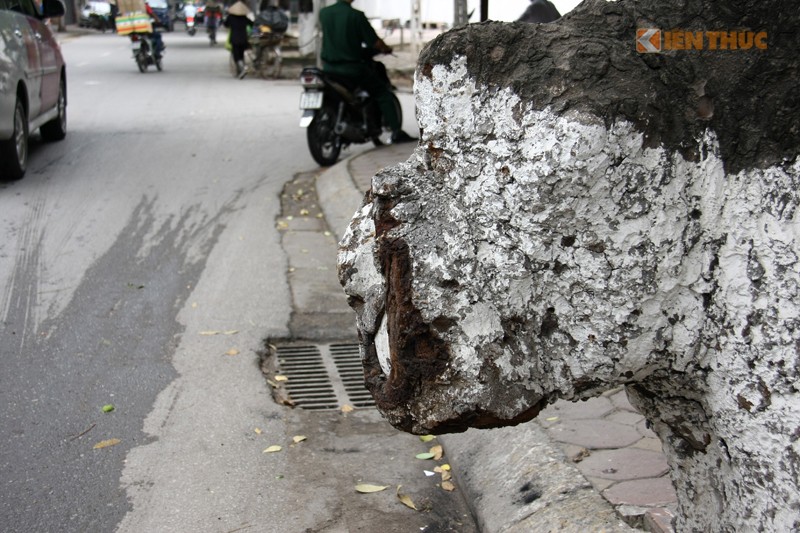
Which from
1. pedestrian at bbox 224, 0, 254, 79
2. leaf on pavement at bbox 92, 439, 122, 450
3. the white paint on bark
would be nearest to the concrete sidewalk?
the white paint on bark

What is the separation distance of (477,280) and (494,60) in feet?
1.40

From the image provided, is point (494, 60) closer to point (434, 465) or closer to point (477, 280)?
point (477, 280)

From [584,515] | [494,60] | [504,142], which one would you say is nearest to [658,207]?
[504,142]

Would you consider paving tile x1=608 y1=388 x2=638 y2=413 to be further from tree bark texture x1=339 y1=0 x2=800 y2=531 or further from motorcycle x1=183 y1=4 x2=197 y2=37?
motorcycle x1=183 y1=4 x2=197 y2=37

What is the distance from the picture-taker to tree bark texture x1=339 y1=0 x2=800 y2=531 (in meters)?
1.68

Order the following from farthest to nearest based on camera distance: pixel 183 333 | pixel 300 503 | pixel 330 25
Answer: pixel 330 25 < pixel 183 333 < pixel 300 503

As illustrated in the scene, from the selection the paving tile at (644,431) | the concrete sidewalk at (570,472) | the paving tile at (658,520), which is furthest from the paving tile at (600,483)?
the paving tile at (644,431)

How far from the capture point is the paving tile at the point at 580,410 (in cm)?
408

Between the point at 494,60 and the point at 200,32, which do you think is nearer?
the point at 494,60

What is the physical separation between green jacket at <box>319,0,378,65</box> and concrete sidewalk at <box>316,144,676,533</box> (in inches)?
252

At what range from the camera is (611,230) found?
1.73m

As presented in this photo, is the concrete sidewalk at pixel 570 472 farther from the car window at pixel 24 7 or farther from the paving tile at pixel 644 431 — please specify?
the car window at pixel 24 7

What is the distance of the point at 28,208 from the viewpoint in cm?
815

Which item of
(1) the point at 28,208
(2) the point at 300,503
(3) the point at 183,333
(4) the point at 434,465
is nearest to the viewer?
(2) the point at 300,503
